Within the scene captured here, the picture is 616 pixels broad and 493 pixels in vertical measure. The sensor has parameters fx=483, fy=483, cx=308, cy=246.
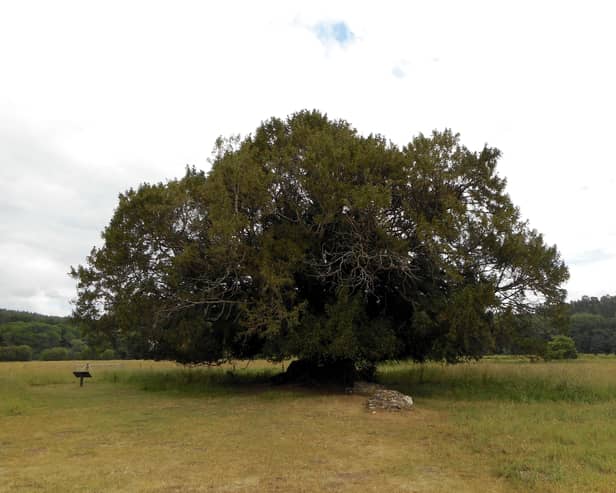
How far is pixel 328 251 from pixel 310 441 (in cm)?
1029

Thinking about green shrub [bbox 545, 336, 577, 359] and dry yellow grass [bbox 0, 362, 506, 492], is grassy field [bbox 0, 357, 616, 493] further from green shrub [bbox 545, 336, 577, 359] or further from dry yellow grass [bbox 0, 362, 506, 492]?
→ green shrub [bbox 545, 336, 577, 359]

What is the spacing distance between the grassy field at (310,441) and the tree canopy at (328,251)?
269cm

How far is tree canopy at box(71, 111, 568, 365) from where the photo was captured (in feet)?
58.3

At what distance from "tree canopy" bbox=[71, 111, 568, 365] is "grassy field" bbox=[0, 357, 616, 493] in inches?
106

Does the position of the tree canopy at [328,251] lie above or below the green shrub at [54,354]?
above

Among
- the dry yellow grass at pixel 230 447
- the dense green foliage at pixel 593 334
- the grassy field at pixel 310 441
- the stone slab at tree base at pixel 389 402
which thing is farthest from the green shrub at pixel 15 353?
the dense green foliage at pixel 593 334

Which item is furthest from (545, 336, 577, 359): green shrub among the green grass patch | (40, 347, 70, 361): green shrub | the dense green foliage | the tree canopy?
(40, 347, 70, 361): green shrub

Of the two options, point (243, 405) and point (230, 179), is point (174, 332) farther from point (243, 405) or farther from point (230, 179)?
point (230, 179)

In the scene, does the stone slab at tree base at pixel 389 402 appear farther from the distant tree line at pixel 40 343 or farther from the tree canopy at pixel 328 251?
the distant tree line at pixel 40 343

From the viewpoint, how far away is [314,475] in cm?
791

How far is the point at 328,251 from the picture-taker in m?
20.1

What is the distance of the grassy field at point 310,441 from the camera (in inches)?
295

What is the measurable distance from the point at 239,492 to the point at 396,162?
14.1m

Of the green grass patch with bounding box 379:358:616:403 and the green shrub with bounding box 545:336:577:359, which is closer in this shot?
the green grass patch with bounding box 379:358:616:403
